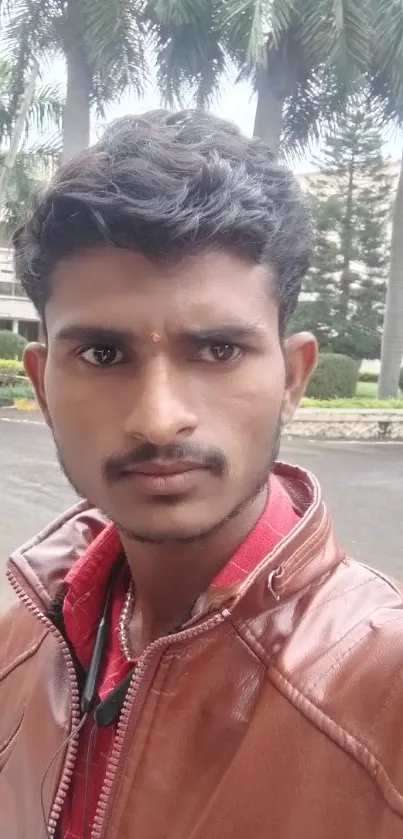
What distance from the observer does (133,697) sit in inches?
32.8

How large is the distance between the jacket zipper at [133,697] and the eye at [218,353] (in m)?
0.27

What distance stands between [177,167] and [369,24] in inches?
330

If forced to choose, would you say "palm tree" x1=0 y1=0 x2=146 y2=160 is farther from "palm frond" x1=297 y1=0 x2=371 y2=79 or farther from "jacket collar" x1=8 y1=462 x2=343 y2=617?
"jacket collar" x1=8 y1=462 x2=343 y2=617

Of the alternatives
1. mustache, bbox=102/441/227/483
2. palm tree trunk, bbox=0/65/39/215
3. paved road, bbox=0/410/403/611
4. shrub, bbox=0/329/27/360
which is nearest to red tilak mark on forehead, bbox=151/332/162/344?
mustache, bbox=102/441/227/483

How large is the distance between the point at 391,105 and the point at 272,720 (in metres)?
9.28

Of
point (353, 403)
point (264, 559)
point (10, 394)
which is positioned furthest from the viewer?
point (10, 394)

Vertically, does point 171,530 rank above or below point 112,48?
below

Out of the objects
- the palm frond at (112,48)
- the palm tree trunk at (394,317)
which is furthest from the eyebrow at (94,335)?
the palm tree trunk at (394,317)

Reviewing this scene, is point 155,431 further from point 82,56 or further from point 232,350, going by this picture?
point 82,56

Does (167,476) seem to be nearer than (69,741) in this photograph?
Yes

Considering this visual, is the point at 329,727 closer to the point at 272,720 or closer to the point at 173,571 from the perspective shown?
the point at 272,720

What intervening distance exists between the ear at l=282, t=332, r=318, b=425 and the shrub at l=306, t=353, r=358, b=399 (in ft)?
30.1

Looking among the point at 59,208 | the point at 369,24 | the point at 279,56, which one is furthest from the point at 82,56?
the point at 59,208

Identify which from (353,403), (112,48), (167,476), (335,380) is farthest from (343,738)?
(335,380)
